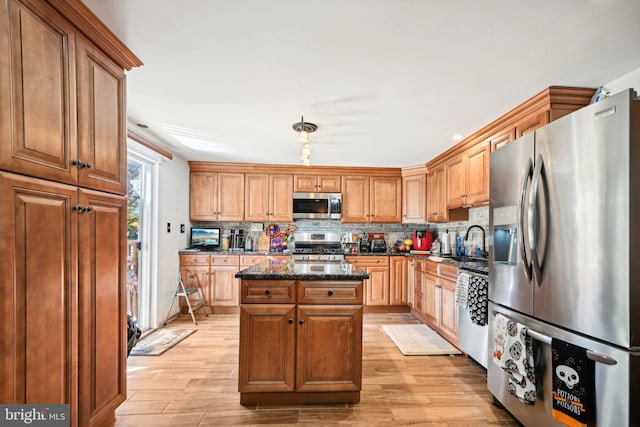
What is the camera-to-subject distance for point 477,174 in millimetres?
3090

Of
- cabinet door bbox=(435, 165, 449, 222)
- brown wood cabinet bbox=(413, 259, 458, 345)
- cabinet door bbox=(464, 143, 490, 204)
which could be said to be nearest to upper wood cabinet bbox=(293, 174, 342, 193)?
cabinet door bbox=(435, 165, 449, 222)

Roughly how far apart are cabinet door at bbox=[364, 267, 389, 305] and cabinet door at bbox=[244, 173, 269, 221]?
1.88 meters

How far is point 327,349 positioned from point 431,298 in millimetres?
2147

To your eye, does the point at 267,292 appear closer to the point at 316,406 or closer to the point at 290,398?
the point at 290,398

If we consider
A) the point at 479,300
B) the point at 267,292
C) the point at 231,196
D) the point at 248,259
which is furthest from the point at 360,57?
the point at 231,196

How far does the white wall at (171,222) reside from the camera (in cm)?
362

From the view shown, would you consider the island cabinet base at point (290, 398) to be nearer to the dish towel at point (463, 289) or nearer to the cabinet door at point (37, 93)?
the dish towel at point (463, 289)

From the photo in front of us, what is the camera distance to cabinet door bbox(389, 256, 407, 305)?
14.4ft

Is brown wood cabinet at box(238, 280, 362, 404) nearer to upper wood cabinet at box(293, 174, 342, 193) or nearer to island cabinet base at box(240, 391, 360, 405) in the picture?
island cabinet base at box(240, 391, 360, 405)

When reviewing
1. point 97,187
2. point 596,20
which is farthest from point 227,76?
point 596,20

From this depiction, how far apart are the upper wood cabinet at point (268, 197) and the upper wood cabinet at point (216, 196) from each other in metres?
0.13

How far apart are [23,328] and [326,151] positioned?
3.16m

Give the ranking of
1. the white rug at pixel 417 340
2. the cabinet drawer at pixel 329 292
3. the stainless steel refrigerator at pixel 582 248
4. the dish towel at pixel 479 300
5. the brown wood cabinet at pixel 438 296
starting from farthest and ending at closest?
the brown wood cabinet at pixel 438 296, the white rug at pixel 417 340, the dish towel at pixel 479 300, the cabinet drawer at pixel 329 292, the stainless steel refrigerator at pixel 582 248

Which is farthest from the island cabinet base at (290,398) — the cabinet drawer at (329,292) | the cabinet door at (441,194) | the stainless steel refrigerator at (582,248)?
the cabinet door at (441,194)
